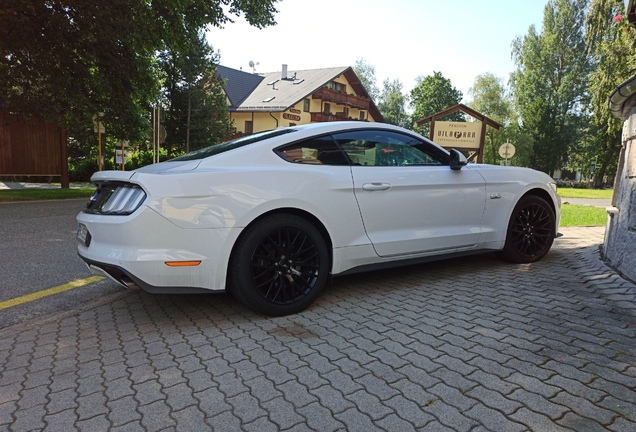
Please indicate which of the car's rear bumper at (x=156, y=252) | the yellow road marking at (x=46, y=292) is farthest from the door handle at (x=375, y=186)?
the yellow road marking at (x=46, y=292)

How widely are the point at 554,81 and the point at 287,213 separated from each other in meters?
51.6

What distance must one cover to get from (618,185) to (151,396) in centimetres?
549

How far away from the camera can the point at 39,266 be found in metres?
4.65

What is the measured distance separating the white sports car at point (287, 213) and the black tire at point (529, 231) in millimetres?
384

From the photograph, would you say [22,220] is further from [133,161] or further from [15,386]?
[133,161]

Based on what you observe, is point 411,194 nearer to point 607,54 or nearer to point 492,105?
point 607,54

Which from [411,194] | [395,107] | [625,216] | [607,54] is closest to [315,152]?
[411,194]

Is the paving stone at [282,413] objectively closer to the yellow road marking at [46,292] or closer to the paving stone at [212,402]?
the paving stone at [212,402]

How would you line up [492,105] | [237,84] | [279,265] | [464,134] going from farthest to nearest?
[492,105]
[237,84]
[464,134]
[279,265]

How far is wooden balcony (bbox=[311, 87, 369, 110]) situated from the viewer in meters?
39.0

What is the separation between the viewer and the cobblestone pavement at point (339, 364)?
190cm

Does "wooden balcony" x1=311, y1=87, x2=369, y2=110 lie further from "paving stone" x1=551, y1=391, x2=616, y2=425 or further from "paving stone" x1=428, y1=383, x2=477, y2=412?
"paving stone" x1=551, y1=391, x2=616, y2=425

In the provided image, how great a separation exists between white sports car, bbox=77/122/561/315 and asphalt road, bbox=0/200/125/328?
2.32 feet

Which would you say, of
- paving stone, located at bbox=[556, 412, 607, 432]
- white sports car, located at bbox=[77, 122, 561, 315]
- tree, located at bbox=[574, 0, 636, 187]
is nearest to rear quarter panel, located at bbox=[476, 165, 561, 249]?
white sports car, located at bbox=[77, 122, 561, 315]
